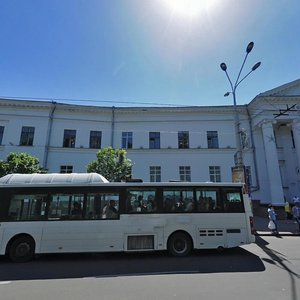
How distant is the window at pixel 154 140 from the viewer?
27203 mm

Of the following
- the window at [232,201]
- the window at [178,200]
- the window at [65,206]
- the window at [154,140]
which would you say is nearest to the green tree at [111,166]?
the window at [154,140]

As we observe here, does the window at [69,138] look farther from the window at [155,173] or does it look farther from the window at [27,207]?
the window at [27,207]

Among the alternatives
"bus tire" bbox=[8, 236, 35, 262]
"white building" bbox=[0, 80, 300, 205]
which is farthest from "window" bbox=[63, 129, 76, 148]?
"bus tire" bbox=[8, 236, 35, 262]

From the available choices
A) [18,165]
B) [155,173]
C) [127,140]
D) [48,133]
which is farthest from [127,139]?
[18,165]

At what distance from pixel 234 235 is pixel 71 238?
20.0 ft

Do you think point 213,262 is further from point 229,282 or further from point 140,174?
point 140,174

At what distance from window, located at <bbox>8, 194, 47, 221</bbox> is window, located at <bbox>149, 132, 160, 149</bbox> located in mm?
18721

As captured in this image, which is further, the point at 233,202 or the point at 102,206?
the point at 233,202

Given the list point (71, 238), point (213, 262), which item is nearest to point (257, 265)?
point (213, 262)

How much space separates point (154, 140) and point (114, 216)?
18.8 meters

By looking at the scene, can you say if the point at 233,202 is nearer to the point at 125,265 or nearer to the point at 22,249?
the point at 125,265

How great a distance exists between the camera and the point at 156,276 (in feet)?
21.1

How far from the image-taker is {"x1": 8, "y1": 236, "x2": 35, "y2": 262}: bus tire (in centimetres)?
848

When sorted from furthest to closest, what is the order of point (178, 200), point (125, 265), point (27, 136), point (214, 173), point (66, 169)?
point (214, 173) < point (66, 169) < point (27, 136) < point (178, 200) < point (125, 265)
